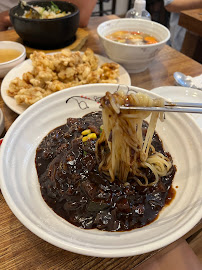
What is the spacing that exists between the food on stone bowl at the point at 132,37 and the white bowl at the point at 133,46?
6 centimetres

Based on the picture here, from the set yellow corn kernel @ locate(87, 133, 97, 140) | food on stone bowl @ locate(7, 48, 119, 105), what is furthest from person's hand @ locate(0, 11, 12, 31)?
yellow corn kernel @ locate(87, 133, 97, 140)

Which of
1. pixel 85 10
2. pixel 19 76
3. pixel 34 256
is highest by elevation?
pixel 85 10

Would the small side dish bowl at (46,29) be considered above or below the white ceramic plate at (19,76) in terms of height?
above

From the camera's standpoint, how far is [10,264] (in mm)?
1212

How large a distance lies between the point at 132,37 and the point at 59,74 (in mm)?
1146

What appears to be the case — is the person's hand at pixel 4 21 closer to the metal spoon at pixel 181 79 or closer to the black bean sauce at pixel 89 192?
the metal spoon at pixel 181 79

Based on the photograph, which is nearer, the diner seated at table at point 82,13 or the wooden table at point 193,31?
the diner seated at table at point 82,13

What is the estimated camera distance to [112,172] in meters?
1.48

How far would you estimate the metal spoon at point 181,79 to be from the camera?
8.37 feet

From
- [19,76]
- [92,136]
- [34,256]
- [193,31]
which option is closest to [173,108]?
[92,136]

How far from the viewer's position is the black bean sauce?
4.19ft

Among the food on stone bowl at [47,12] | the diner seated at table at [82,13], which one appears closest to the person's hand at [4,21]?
the diner seated at table at [82,13]

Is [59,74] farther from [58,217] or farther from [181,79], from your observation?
[58,217]

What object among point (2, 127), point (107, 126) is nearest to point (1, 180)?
point (107, 126)
